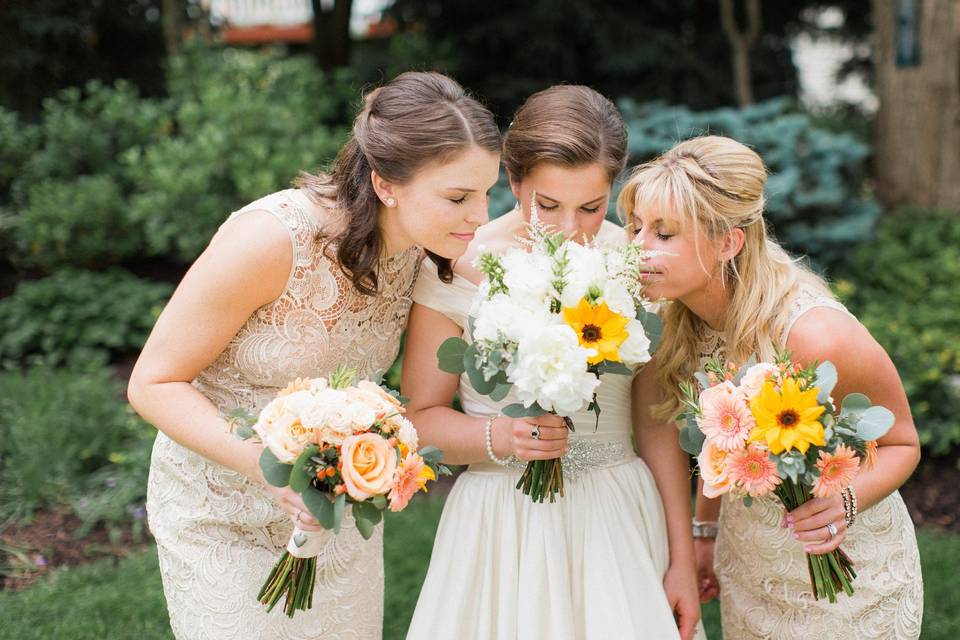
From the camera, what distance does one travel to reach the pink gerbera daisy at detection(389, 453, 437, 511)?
216 centimetres

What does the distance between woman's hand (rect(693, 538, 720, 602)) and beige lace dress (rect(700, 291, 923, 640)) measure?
21 cm

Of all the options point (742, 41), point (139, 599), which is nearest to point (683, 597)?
point (139, 599)

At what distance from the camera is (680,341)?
299 centimetres

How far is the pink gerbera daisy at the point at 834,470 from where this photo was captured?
2.25 meters

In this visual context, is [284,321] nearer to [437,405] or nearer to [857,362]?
[437,405]

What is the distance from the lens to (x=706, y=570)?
10.6 feet

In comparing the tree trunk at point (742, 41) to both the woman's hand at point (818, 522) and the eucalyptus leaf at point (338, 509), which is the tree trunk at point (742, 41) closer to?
the woman's hand at point (818, 522)

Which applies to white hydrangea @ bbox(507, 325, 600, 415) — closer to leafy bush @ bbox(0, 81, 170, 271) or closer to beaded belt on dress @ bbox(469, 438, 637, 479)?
beaded belt on dress @ bbox(469, 438, 637, 479)

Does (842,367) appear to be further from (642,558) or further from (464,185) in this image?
(464,185)

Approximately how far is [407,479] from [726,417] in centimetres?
76

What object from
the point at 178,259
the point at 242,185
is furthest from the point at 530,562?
the point at 178,259

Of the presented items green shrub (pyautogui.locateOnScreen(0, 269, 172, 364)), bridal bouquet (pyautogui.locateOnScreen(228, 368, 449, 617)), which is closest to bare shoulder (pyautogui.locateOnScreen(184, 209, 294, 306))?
bridal bouquet (pyautogui.locateOnScreen(228, 368, 449, 617))

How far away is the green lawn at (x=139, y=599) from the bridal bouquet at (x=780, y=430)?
2.26 m

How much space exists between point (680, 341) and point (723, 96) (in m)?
6.57
